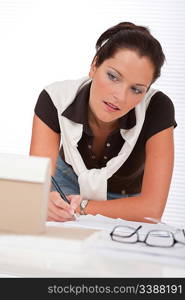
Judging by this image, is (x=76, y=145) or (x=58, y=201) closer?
(x=58, y=201)

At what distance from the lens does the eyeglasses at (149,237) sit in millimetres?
953

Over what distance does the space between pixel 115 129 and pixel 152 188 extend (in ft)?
0.81

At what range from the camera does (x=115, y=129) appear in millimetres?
1789

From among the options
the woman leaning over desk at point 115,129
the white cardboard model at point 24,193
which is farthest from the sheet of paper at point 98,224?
the white cardboard model at point 24,193

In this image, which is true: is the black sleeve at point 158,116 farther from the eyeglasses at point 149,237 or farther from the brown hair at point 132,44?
the eyeglasses at point 149,237

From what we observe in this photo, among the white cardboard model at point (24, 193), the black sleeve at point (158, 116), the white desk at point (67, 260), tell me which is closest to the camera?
the white desk at point (67, 260)

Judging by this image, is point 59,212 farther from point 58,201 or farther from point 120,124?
point 120,124

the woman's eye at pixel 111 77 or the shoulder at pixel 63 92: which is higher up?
the woman's eye at pixel 111 77

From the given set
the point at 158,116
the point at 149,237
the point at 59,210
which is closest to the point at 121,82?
the point at 158,116

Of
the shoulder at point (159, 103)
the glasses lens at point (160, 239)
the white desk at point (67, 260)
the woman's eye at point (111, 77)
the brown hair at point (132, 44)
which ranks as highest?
the brown hair at point (132, 44)

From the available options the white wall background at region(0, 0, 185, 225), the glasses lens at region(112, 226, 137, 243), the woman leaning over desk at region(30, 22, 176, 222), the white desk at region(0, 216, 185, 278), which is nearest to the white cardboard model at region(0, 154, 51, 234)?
the white desk at region(0, 216, 185, 278)

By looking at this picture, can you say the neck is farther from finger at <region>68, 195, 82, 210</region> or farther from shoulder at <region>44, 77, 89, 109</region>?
finger at <region>68, 195, 82, 210</region>

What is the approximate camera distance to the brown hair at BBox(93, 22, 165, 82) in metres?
1.62

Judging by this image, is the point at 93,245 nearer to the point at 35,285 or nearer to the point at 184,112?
the point at 35,285
